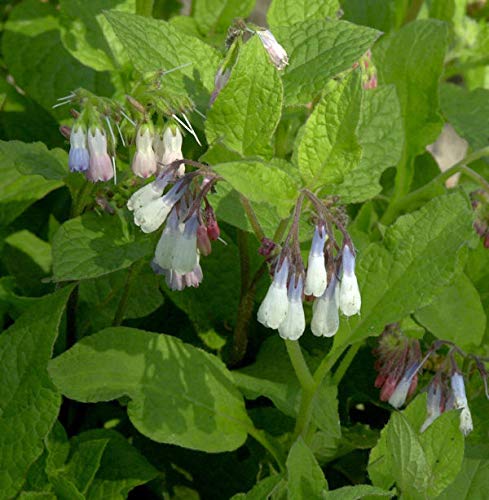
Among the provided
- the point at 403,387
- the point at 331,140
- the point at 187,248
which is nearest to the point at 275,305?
the point at 187,248

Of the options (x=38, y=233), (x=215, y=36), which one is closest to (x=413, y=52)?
(x=215, y=36)

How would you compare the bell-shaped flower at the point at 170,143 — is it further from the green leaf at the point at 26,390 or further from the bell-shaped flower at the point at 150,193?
the green leaf at the point at 26,390

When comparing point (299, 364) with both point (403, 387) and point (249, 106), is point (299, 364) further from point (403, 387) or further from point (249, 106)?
point (249, 106)

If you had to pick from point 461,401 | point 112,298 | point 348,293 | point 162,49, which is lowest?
point 112,298

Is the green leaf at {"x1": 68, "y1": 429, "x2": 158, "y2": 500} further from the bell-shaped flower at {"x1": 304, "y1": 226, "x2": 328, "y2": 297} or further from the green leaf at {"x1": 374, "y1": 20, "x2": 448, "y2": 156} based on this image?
the green leaf at {"x1": 374, "y1": 20, "x2": 448, "y2": 156}

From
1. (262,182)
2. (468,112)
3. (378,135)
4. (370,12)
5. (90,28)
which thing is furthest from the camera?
(370,12)

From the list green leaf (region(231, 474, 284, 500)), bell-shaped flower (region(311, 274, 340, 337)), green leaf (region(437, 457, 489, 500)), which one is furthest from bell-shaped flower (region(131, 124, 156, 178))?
green leaf (region(437, 457, 489, 500))

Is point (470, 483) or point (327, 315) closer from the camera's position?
point (327, 315)
